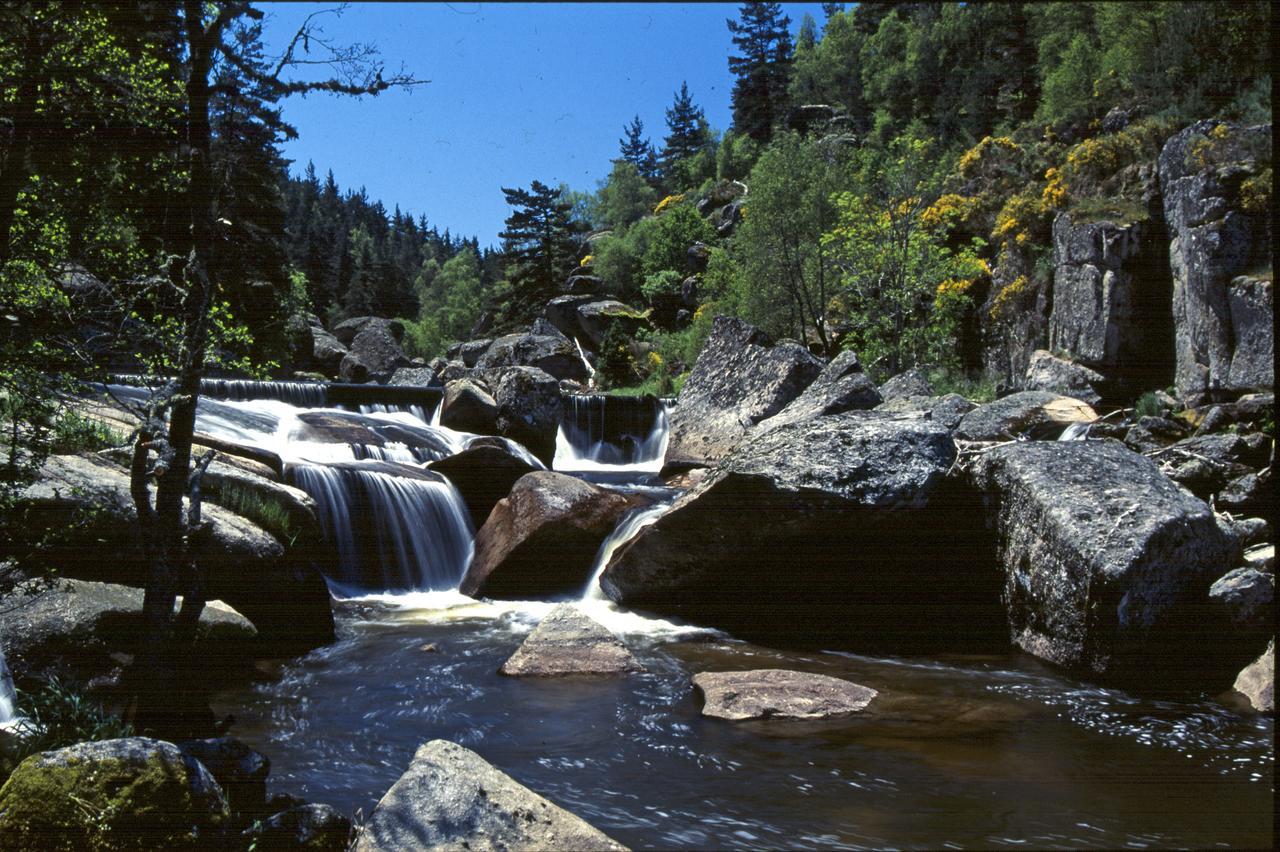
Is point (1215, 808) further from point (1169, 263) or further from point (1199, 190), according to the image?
point (1169, 263)

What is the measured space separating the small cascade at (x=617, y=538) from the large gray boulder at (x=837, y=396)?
9.84 feet

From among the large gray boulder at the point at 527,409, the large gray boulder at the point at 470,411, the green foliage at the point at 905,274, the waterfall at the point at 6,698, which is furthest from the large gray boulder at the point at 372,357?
the waterfall at the point at 6,698

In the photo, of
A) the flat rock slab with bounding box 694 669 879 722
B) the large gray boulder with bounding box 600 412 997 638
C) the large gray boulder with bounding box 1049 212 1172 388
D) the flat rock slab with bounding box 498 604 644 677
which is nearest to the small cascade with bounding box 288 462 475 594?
the large gray boulder with bounding box 600 412 997 638

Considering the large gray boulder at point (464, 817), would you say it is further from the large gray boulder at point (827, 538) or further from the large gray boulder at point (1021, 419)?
the large gray boulder at point (1021, 419)

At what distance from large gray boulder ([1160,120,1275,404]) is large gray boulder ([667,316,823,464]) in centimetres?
823

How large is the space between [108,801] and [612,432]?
809 inches

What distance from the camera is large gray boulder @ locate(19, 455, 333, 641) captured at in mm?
6754

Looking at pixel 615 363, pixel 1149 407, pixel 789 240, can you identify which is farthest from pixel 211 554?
pixel 615 363

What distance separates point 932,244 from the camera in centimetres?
2686

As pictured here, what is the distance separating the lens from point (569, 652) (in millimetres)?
8250

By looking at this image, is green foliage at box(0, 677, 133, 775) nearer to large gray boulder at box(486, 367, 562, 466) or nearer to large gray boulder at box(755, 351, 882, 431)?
large gray boulder at box(755, 351, 882, 431)

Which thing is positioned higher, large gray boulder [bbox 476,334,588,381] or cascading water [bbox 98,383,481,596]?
large gray boulder [bbox 476,334,588,381]

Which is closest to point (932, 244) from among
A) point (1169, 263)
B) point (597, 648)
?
point (1169, 263)

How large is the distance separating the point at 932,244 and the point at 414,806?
2627 cm
